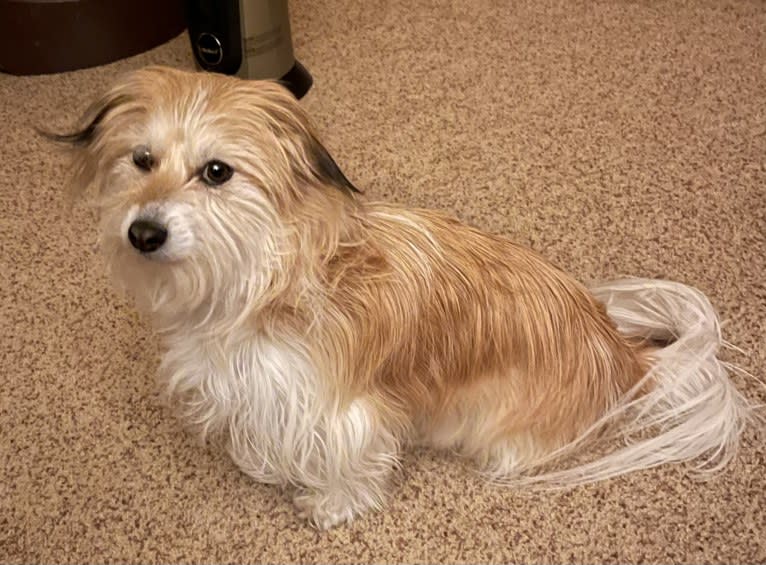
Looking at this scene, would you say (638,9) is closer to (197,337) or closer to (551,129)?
(551,129)

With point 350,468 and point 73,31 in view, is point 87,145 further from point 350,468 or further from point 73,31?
point 73,31

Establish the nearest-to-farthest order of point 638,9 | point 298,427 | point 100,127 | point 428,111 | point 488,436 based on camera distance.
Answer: point 100,127 → point 298,427 → point 488,436 → point 428,111 → point 638,9

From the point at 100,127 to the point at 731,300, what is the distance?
115 cm

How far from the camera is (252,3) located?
1789 mm

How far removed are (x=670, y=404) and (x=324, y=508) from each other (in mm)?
554

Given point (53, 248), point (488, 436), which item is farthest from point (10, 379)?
point (488, 436)

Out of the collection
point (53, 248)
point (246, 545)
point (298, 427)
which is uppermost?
point (298, 427)

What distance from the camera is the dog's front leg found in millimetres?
1109

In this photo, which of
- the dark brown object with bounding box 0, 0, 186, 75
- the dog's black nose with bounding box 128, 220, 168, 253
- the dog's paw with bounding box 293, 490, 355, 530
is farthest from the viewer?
the dark brown object with bounding box 0, 0, 186, 75

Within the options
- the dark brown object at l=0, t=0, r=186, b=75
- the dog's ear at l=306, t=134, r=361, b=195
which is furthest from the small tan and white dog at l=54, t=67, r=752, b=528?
the dark brown object at l=0, t=0, r=186, b=75

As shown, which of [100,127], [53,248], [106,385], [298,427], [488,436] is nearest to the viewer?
[100,127]

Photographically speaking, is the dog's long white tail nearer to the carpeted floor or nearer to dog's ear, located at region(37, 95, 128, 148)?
the carpeted floor

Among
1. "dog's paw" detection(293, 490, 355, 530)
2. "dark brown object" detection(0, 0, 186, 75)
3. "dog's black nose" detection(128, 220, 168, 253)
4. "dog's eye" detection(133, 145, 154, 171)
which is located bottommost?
"dog's paw" detection(293, 490, 355, 530)

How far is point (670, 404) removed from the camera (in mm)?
1254
